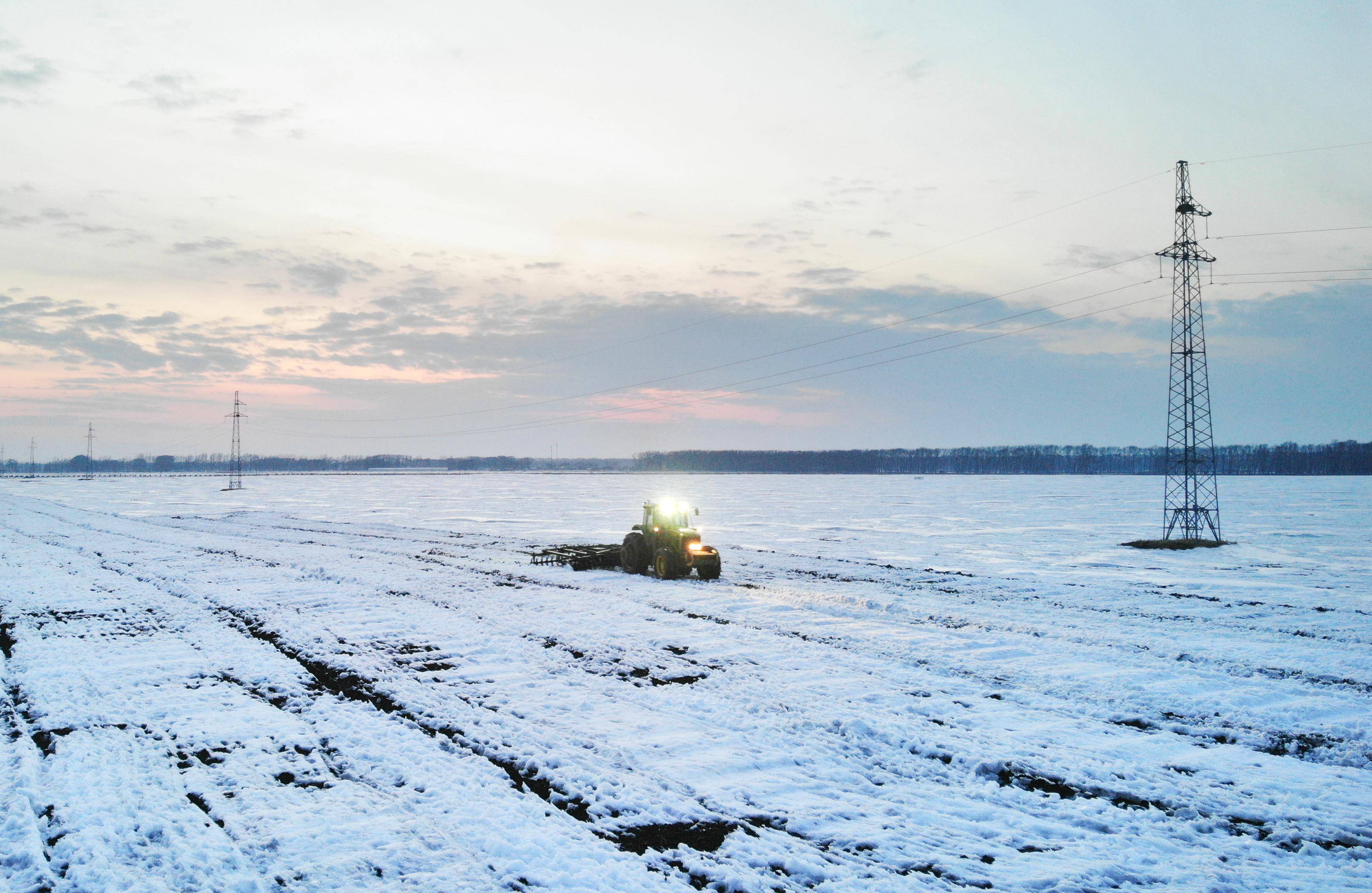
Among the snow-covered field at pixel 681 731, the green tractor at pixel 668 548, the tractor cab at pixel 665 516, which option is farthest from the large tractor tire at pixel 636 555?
the snow-covered field at pixel 681 731

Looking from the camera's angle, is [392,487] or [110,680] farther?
[392,487]

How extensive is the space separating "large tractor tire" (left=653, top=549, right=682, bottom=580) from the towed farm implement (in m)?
0.01

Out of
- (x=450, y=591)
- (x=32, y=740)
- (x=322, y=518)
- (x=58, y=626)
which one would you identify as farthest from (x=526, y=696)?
(x=322, y=518)

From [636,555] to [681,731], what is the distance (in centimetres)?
1303

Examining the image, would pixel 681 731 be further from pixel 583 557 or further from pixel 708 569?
pixel 583 557

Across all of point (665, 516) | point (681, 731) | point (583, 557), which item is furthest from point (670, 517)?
point (681, 731)

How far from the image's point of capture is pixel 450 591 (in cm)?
1833

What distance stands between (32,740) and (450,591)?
10069 millimetres

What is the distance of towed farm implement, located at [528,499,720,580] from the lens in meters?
20.3

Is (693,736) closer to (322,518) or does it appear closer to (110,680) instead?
(110,680)

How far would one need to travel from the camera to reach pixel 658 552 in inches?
823

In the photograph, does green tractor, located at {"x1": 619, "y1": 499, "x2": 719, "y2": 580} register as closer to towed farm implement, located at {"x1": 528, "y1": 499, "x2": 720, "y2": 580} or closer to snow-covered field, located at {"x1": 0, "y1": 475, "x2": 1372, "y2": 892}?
towed farm implement, located at {"x1": 528, "y1": 499, "x2": 720, "y2": 580}

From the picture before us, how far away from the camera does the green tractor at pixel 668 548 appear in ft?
66.3

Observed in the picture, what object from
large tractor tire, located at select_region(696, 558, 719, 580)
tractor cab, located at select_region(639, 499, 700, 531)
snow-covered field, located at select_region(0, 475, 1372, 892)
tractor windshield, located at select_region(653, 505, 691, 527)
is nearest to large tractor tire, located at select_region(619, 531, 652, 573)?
tractor cab, located at select_region(639, 499, 700, 531)
